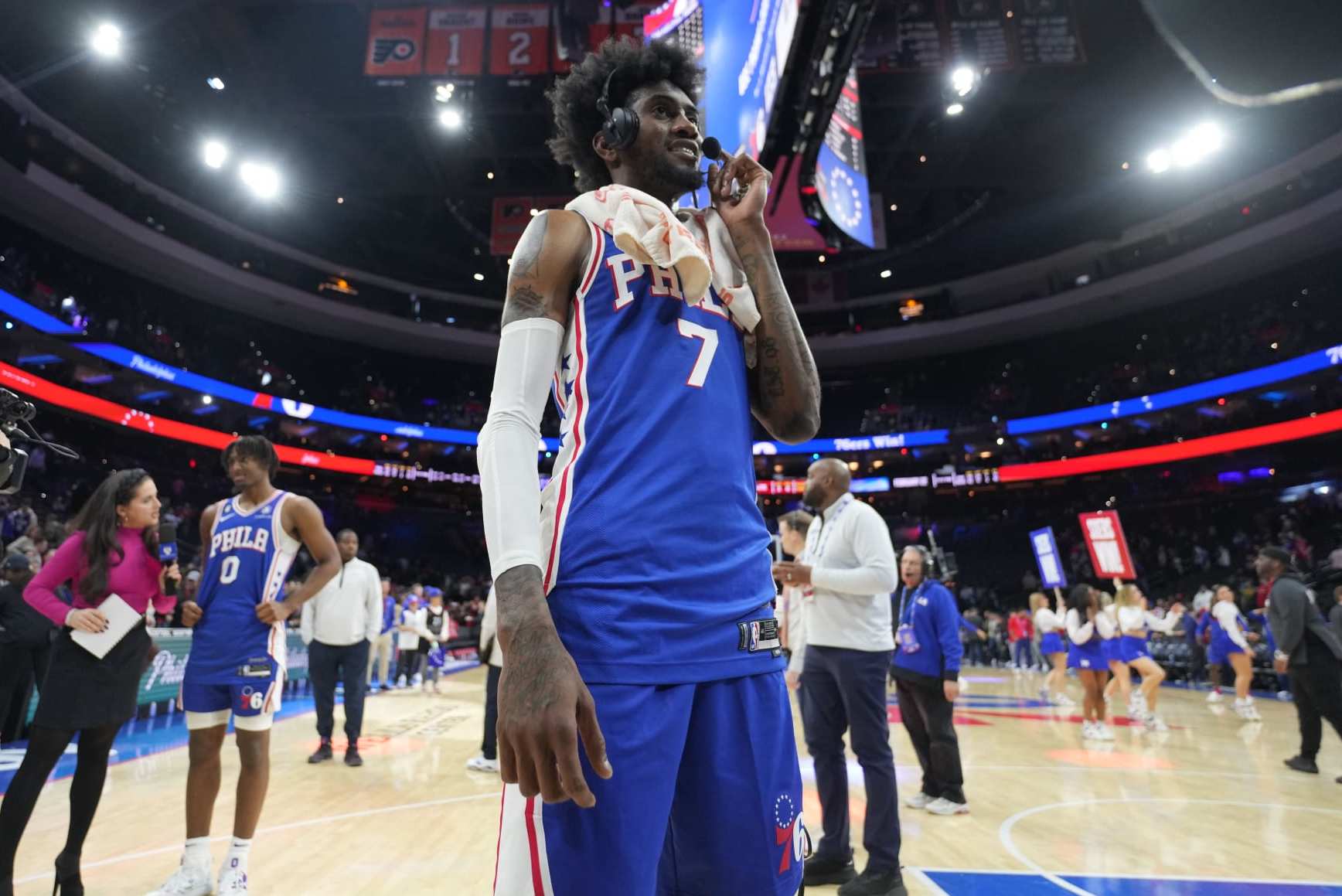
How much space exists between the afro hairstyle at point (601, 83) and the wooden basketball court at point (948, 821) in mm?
3219

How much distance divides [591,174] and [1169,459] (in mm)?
25952

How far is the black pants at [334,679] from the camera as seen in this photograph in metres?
6.55

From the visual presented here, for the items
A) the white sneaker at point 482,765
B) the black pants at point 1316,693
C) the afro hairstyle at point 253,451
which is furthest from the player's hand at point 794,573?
the black pants at point 1316,693

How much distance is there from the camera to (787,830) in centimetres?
112

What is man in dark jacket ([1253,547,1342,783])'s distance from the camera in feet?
21.0

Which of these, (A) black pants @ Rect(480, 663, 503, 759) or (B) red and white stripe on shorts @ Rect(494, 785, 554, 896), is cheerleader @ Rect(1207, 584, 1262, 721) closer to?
(A) black pants @ Rect(480, 663, 503, 759)

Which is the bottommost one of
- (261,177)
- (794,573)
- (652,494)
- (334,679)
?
(334,679)

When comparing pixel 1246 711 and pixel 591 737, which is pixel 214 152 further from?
pixel 1246 711

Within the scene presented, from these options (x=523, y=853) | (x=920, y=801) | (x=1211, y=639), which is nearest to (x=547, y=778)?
(x=523, y=853)

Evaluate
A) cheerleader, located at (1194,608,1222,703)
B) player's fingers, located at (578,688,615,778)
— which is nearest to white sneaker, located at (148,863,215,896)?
player's fingers, located at (578,688,615,778)

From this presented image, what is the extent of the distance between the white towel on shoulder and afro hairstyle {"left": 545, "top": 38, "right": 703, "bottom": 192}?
1.13ft

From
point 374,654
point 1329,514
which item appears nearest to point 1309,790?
point 374,654

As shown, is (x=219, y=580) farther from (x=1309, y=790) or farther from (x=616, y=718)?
(x=1309, y=790)

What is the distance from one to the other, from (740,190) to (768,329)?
0.33m
